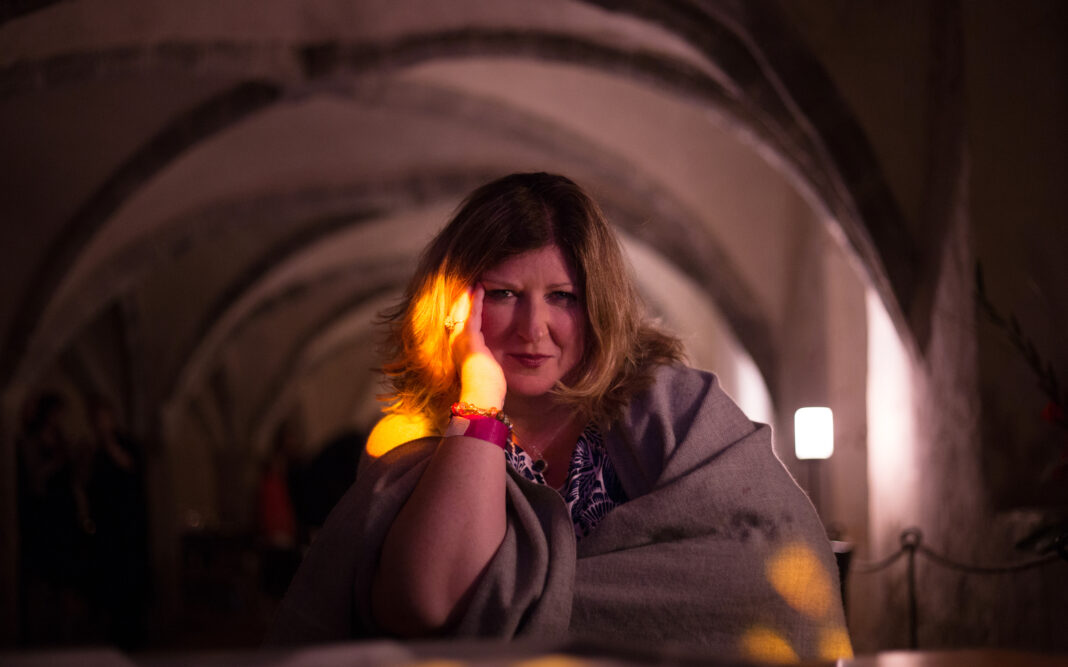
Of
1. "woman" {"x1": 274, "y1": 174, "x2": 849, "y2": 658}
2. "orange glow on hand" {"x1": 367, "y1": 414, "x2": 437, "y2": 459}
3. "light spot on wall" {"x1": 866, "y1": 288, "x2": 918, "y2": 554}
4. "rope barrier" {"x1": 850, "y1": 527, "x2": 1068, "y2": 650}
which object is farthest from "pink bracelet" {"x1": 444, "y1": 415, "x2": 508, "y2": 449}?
"light spot on wall" {"x1": 866, "y1": 288, "x2": 918, "y2": 554}

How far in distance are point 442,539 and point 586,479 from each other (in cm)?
39

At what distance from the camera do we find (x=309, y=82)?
7234 mm

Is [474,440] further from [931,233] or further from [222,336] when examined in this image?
[222,336]

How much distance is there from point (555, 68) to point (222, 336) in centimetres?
647

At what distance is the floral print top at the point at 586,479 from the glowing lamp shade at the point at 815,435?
4.93m

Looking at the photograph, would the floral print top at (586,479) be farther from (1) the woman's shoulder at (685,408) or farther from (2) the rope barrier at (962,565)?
(2) the rope barrier at (962,565)

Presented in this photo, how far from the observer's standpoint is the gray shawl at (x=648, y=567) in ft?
5.32

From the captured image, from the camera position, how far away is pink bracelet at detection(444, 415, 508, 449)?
5.70ft

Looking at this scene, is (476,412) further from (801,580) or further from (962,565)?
(962,565)

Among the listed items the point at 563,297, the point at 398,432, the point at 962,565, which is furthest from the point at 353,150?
the point at 563,297

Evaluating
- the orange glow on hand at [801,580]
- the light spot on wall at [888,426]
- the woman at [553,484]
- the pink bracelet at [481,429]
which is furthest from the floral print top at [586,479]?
the light spot on wall at [888,426]

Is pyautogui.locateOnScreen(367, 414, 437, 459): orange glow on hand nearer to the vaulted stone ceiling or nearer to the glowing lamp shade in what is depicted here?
the vaulted stone ceiling

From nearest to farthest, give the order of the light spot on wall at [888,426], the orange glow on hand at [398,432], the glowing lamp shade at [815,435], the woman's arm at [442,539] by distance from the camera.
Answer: the woman's arm at [442,539] → the orange glow on hand at [398,432] → the light spot on wall at [888,426] → the glowing lamp shade at [815,435]

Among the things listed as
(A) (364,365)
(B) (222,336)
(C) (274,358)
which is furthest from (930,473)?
(A) (364,365)
